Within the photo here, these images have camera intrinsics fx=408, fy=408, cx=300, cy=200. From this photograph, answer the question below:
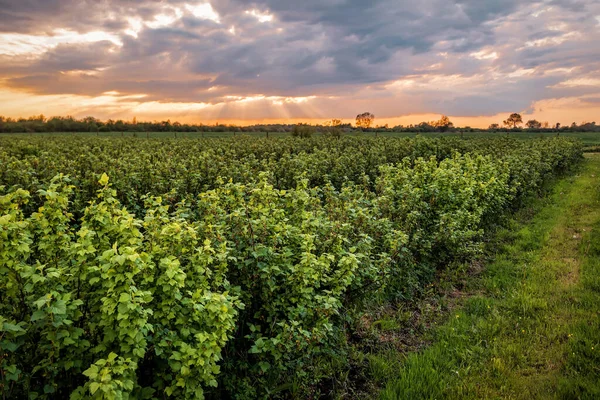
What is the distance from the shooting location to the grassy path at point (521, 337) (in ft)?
16.8

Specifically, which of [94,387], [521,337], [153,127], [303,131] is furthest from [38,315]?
[153,127]

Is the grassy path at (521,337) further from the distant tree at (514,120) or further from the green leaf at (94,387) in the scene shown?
the distant tree at (514,120)

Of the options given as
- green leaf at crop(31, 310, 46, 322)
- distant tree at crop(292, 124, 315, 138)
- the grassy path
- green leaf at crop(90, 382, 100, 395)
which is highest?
distant tree at crop(292, 124, 315, 138)

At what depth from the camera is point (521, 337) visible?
6.34 meters

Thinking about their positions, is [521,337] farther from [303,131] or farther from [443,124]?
[443,124]

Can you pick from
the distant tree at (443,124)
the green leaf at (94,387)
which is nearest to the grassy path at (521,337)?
the green leaf at (94,387)

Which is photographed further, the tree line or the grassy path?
the tree line

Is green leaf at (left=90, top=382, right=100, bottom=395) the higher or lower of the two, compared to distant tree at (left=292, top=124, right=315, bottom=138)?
lower

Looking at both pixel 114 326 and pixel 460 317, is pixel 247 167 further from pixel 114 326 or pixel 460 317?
pixel 114 326

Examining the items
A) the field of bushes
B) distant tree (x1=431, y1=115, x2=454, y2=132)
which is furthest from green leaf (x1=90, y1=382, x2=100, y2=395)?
distant tree (x1=431, y1=115, x2=454, y2=132)

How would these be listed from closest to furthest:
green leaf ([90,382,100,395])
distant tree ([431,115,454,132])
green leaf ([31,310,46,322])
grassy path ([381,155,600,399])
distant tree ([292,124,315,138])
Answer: green leaf ([90,382,100,395]), green leaf ([31,310,46,322]), grassy path ([381,155,600,399]), distant tree ([292,124,315,138]), distant tree ([431,115,454,132])

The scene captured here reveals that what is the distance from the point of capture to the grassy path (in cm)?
513

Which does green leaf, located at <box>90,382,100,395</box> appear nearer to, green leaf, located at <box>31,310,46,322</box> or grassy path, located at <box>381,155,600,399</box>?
green leaf, located at <box>31,310,46,322</box>

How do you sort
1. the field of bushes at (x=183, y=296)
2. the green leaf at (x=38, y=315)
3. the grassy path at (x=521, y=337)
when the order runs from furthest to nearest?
the grassy path at (x=521, y=337) → the field of bushes at (x=183, y=296) → the green leaf at (x=38, y=315)
